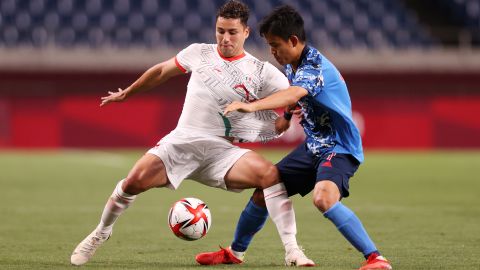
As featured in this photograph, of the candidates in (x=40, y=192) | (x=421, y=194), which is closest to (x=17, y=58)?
(x=40, y=192)

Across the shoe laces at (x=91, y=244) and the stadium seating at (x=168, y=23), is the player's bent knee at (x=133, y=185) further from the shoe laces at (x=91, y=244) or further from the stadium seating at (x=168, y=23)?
the stadium seating at (x=168, y=23)

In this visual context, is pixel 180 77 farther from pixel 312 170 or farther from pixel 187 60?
pixel 312 170

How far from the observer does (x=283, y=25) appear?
249 inches

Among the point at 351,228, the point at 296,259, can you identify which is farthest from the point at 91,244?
the point at 351,228

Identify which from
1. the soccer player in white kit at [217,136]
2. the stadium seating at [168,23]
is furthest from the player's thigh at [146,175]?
the stadium seating at [168,23]

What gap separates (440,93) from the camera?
1044 inches

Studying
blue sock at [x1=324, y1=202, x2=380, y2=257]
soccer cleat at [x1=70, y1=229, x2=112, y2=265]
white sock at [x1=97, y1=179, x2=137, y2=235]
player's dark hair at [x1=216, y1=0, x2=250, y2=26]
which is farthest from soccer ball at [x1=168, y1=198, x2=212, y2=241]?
player's dark hair at [x1=216, y1=0, x2=250, y2=26]

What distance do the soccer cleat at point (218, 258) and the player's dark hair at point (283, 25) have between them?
1.71 metres

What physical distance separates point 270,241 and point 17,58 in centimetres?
1749

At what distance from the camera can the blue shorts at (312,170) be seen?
252 inches

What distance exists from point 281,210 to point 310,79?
101 centimetres

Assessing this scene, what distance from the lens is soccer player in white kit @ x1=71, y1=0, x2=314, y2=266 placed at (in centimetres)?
680

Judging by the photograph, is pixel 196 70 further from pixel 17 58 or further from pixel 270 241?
pixel 17 58

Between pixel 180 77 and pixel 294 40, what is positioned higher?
pixel 294 40
